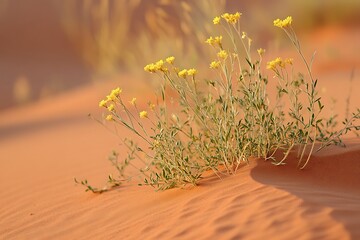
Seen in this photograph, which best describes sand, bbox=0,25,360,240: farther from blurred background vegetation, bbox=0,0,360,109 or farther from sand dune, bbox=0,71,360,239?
blurred background vegetation, bbox=0,0,360,109

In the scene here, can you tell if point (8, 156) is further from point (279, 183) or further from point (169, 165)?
point (279, 183)

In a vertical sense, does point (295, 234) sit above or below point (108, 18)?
below

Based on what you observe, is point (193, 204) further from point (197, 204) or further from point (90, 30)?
point (90, 30)

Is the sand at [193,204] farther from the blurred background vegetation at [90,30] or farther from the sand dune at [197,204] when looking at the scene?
the blurred background vegetation at [90,30]

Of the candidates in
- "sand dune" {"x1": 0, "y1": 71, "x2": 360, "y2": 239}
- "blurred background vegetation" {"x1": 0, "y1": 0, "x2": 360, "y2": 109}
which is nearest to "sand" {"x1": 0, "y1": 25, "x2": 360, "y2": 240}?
"sand dune" {"x1": 0, "y1": 71, "x2": 360, "y2": 239}

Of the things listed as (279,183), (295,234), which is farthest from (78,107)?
(295,234)
